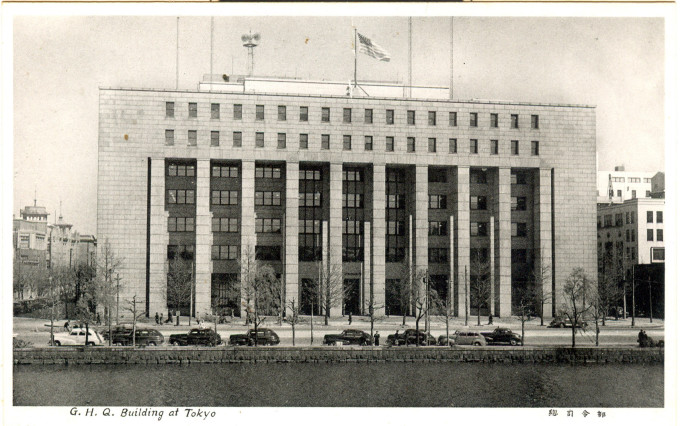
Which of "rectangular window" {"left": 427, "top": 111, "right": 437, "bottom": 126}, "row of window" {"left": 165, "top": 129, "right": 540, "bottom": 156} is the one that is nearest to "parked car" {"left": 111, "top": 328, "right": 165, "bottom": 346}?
"row of window" {"left": 165, "top": 129, "right": 540, "bottom": 156}

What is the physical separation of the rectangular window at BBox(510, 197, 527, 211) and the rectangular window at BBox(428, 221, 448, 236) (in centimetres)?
678

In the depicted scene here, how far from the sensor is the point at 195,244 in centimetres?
6366

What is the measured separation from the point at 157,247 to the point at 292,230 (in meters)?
12.0

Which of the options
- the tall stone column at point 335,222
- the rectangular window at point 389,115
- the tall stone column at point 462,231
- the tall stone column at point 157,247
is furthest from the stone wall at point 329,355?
the rectangular window at point 389,115

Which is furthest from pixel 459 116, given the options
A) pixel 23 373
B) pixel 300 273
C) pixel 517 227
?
pixel 23 373

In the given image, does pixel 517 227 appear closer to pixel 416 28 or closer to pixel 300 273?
pixel 300 273

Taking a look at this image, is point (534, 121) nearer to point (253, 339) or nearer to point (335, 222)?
point (335, 222)

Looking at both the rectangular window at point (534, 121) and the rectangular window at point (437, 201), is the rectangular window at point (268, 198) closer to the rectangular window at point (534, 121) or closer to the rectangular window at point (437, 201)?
the rectangular window at point (437, 201)

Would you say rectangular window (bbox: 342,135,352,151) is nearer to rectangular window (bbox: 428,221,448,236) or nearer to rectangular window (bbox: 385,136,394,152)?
rectangular window (bbox: 385,136,394,152)

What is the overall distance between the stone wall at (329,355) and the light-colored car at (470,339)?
3.50 meters

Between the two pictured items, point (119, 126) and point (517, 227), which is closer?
point (119, 126)

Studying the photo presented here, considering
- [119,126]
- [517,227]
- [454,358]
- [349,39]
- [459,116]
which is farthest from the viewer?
[517,227]

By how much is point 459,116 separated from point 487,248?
12.9 m

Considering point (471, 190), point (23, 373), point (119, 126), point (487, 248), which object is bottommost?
point (23, 373)
